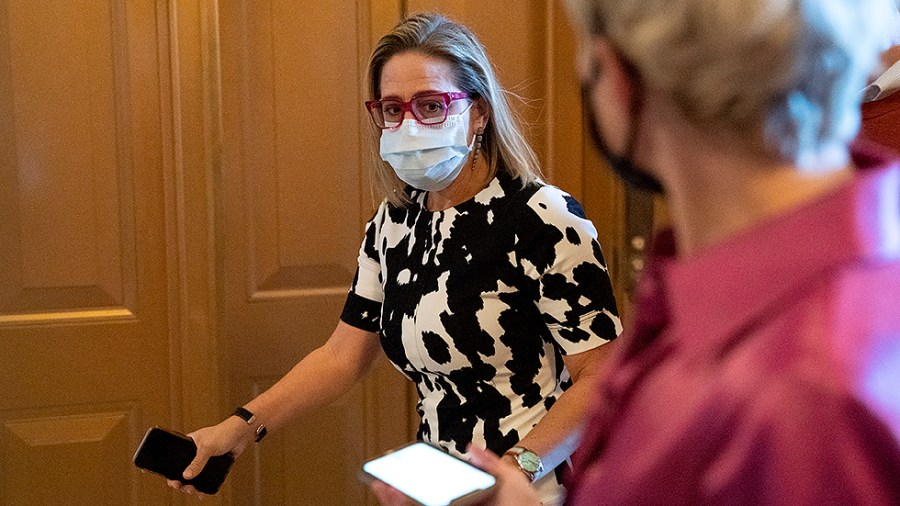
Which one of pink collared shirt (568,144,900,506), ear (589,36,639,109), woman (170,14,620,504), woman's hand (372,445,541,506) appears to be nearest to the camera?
pink collared shirt (568,144,900,506)

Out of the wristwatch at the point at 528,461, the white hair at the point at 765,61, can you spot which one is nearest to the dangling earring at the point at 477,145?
the wristwatch at the point at 528,461

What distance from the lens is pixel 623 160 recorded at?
68 cm

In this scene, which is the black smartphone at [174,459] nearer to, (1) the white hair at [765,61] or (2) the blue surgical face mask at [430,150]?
(2) the blue surgical face mask at [430,150]

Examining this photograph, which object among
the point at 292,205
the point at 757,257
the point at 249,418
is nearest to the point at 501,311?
the point at 249,418

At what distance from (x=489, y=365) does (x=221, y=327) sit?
35.6 inches

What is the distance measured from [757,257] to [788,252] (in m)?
0.02

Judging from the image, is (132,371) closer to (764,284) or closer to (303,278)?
(303,278)

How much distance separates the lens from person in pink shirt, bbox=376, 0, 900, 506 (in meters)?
0.50

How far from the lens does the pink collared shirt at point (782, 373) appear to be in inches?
19.6

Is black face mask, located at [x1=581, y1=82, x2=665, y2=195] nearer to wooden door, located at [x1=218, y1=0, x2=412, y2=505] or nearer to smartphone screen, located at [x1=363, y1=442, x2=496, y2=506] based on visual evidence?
smartphone screen, located at [x1=363, y1=442, x2=496, y2=506]

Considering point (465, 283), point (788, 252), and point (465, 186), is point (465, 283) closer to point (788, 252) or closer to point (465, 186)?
point (465, 186)

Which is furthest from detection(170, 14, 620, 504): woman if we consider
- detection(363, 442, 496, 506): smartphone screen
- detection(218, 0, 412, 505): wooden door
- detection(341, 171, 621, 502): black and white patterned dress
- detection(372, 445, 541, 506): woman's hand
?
detection(218, 0, 412, 505): wooden door

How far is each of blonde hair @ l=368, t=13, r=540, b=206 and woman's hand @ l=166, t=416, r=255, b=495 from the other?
546mm

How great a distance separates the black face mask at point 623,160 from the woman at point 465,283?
23.0 inches
